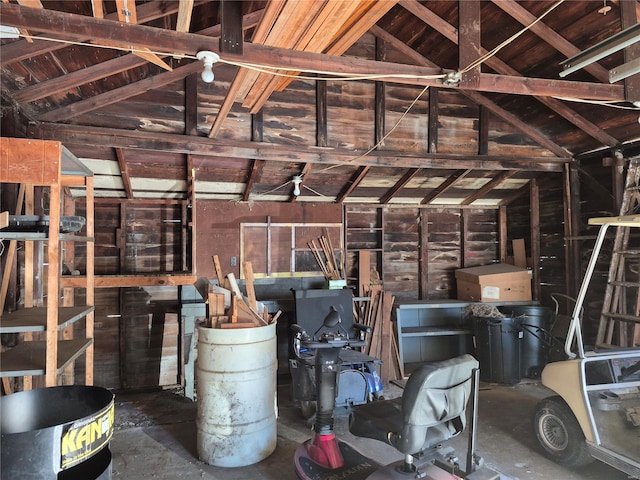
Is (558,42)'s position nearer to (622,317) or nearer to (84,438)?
(622,317)

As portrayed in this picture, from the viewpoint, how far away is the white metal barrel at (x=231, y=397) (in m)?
2.97

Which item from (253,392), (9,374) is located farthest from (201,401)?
(9,374)

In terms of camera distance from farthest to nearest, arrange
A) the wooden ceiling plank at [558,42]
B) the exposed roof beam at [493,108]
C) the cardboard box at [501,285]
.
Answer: the cardboard box at [501,285]
the exposed roof beam at [493,108]
the wooden ceiling plank at [558,42]

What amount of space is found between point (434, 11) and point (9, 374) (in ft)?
13.5

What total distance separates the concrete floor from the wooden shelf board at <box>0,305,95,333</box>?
128 cm

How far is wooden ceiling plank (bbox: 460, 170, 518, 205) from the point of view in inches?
200

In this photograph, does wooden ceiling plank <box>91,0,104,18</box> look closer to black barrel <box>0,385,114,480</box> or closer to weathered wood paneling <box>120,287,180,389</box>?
black barrel <box>0,385,114,480</box>

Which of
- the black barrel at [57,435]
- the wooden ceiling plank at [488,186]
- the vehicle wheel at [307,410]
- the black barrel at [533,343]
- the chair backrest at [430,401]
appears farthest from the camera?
the wooden ceiling plank at [488,186]

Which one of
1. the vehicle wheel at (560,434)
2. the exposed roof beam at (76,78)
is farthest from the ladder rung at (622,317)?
the exposed roof beam at (76,78)

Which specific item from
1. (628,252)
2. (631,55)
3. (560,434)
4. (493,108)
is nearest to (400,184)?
(493,108)

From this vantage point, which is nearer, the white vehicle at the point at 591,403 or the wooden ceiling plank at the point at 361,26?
the wooden ceiling plank at the point at 361,26

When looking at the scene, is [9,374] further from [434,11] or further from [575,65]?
[434,11]

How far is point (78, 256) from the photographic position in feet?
15.4

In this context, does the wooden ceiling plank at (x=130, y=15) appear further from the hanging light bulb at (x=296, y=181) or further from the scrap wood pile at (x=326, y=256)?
the scrap wood pile at (x=326, y=256)
